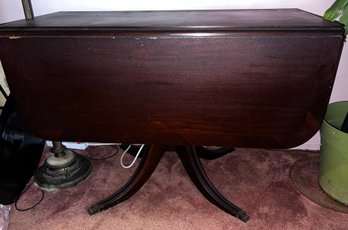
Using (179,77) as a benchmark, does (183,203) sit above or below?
below

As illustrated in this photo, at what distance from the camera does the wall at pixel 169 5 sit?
1311mm

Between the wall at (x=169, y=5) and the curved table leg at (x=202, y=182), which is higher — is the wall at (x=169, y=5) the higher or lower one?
the higher one

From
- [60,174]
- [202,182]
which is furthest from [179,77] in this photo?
[60,174]

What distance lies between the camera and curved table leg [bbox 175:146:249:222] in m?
1.22

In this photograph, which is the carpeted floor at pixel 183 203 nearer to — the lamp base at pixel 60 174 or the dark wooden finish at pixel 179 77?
the lamp base at pixel 60 174

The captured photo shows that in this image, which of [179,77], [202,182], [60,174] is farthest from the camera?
[60,174]

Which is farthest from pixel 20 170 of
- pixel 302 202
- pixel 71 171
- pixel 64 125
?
pixel 302 202

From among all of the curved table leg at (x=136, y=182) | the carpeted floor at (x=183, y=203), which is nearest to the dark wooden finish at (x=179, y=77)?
the curved table leg at (x=136, y=182)

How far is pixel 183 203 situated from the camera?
1299mm

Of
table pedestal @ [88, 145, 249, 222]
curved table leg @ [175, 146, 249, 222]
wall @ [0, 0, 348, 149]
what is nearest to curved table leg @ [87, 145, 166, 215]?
table pedestal @ [88, 145, 249, 222]

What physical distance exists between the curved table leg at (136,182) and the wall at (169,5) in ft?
2.20

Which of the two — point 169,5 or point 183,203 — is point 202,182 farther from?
point 169,5

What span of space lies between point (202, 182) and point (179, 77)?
21.9 inches

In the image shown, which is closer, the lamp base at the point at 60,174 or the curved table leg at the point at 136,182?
the curved table leg at the point at 136,182
